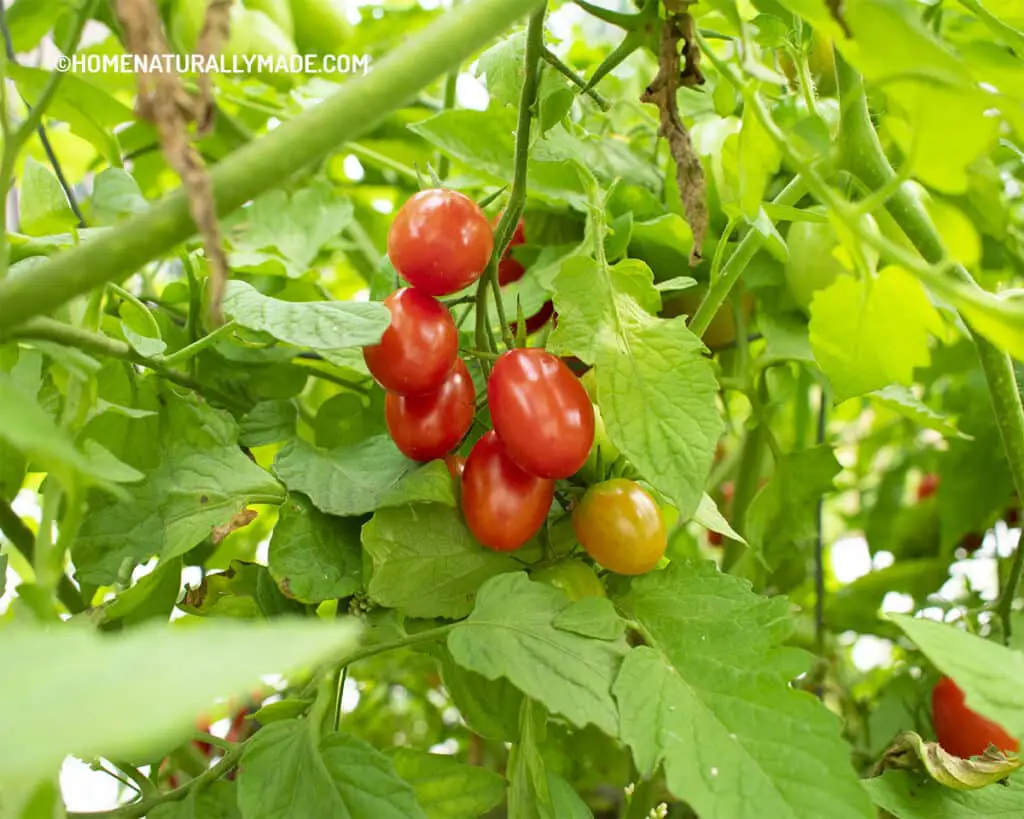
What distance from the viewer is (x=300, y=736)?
42 centimetres

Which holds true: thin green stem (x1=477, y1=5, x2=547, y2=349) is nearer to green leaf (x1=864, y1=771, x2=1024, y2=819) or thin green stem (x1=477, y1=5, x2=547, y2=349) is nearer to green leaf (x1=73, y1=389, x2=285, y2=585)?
green leaf (x1=73, y1=389, x2=285, y2=585)

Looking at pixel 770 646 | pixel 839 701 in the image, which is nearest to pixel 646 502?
pixel 770 646

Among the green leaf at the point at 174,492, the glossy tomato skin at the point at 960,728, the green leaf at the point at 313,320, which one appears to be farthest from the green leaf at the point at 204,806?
the glossy tomato skin at the point at 960,728

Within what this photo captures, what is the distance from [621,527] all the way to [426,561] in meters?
0.10

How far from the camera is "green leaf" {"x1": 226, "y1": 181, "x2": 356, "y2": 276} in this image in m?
0.65

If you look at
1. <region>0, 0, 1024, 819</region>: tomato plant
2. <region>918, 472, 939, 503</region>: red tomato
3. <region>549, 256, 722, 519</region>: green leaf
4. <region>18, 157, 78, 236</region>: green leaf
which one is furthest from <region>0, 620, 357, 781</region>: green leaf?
<region>918, 472, 939, 503</region>: red tomato

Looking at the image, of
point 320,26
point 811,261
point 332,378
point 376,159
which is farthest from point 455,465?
point 320,26

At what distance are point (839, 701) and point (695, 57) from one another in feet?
2.39

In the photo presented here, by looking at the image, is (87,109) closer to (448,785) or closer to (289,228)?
(289,228)

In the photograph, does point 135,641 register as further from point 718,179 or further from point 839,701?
point 839,701

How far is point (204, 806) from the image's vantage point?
0.44 meters

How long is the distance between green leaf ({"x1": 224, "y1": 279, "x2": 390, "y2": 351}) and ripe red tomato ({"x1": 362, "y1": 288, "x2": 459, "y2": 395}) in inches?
1.0

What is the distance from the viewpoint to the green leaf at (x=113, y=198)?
0.44 m

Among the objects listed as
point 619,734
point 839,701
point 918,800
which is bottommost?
point 839,701
